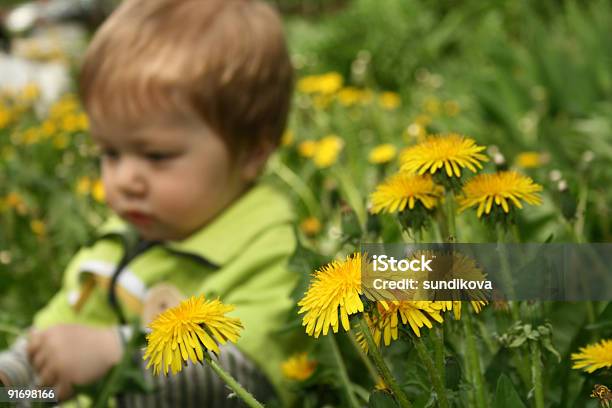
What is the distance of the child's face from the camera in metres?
1.21

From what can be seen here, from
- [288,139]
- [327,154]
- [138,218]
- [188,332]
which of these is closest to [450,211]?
[188,332]

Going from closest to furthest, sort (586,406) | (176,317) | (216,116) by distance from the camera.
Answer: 1. (176,317)
2. (586,406)
3. (216,116)

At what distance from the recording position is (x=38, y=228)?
1707 mm

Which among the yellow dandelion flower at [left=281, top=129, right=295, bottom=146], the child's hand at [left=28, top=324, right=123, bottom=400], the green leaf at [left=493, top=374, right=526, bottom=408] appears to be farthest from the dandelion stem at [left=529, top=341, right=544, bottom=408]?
the yellow dandelion flower at [left=281, top=129, right=295, bottom=146]

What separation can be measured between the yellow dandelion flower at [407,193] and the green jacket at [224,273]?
432 millimetres

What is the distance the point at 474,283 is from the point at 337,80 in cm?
183

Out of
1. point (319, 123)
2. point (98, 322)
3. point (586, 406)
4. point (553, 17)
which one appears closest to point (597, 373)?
point (586, 406)

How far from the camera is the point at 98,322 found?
4.42 ft

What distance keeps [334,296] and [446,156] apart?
172 millimetres

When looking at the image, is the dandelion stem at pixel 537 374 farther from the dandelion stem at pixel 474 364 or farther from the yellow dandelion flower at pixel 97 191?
the yellow dandelion flower at pixel 97 191

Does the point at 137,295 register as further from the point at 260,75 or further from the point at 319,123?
the point at 319,123

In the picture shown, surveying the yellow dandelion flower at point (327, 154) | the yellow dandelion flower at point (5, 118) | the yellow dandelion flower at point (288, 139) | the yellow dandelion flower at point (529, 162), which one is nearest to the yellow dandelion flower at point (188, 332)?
the yellow dandelion flower at point (529, 162)

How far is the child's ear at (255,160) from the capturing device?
1.36 m
